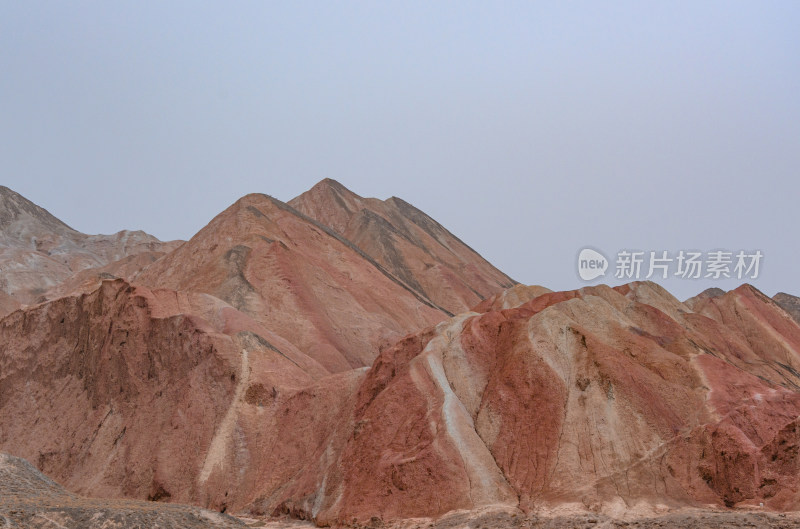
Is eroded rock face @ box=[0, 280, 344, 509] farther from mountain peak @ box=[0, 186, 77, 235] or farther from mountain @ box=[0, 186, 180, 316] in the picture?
mountain peak @ box=[0, 186, 77, 235]

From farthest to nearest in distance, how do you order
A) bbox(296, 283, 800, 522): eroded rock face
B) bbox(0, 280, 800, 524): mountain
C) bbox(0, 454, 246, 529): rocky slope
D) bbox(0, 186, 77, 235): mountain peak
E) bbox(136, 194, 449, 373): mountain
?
1. bbox(0, 186, 77, 235): mountain peak
2. bbox(136, 194, 449, 373): mountain
3. bbox(0, 280, 800, 524): mountain
4. bbox(296, 283, 800, 522): eroded rock face
5. bbox(0, 454, 246, 529): rocky slope

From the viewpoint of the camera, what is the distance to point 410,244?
103875 millimetres

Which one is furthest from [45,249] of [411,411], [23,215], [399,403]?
[411,411]

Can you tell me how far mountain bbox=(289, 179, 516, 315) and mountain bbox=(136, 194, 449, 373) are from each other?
14.7 m

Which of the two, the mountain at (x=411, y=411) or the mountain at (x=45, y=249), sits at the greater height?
the mountain at (x=45, y=249)

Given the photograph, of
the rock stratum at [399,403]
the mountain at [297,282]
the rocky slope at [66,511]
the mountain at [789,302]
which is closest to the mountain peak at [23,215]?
the mountain at [297,282]

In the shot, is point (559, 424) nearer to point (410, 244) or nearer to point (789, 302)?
point (789, 302)

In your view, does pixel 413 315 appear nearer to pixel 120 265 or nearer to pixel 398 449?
pixel 398 449

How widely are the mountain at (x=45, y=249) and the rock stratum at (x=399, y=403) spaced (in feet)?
201

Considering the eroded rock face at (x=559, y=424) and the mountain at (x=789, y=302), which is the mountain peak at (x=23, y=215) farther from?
the eroded rock face at (x=559, y=424)

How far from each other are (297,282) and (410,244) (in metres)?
44.2

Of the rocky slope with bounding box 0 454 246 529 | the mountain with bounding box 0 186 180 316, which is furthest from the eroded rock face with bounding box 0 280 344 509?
the mountain with bounding box 0 186 180 316

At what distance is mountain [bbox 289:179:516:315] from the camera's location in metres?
95.4

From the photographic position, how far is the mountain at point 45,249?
111375 mm
